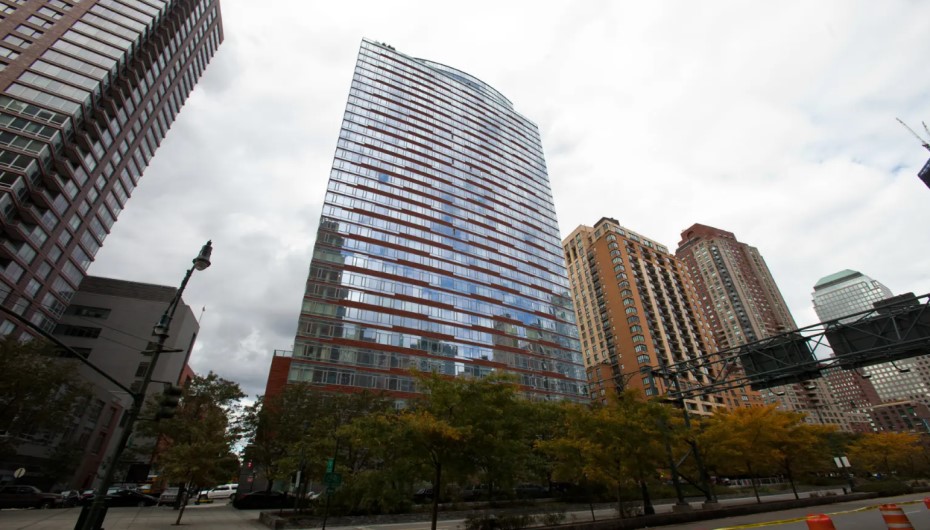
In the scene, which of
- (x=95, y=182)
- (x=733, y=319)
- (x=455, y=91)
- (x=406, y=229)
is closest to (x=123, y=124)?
(x=95, y=182)

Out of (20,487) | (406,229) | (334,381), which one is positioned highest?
(406,229)

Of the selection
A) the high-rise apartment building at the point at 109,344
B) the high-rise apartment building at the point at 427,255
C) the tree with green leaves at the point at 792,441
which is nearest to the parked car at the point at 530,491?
the high-rise apartment building at the point at 427,255

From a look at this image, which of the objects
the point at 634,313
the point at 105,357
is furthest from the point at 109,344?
the point at 634,313

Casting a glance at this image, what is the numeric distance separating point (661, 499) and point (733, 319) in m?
128

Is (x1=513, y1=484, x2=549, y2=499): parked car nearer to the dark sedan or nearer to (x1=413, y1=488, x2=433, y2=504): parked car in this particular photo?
(x1=413, y1=488, x2=433, y2=504): parked car

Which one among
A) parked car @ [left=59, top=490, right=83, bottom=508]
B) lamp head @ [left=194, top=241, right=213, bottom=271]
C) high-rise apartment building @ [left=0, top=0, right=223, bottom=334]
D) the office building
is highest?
high-rise apartment building @ [left=0, top=0, right=223, bottom=334]

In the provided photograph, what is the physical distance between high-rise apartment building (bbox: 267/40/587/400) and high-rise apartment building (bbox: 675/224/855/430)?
9140 cm

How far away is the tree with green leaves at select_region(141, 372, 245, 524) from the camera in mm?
22250

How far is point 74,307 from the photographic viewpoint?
222ft

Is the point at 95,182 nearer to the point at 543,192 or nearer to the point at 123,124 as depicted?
the point at 123,124

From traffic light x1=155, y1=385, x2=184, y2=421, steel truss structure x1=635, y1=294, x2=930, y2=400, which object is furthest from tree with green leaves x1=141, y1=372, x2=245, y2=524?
steel truss structure x1=635, y1=294, x2=930, y2=400

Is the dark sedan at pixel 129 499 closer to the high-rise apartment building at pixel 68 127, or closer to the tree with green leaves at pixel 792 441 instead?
the high-rise apartment building at pixel 68 127

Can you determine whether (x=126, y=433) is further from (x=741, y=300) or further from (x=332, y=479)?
(x=741, y=300)

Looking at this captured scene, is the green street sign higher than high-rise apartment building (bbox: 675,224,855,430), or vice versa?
high-rise apartment building (bbox: 675,224,855,430)
